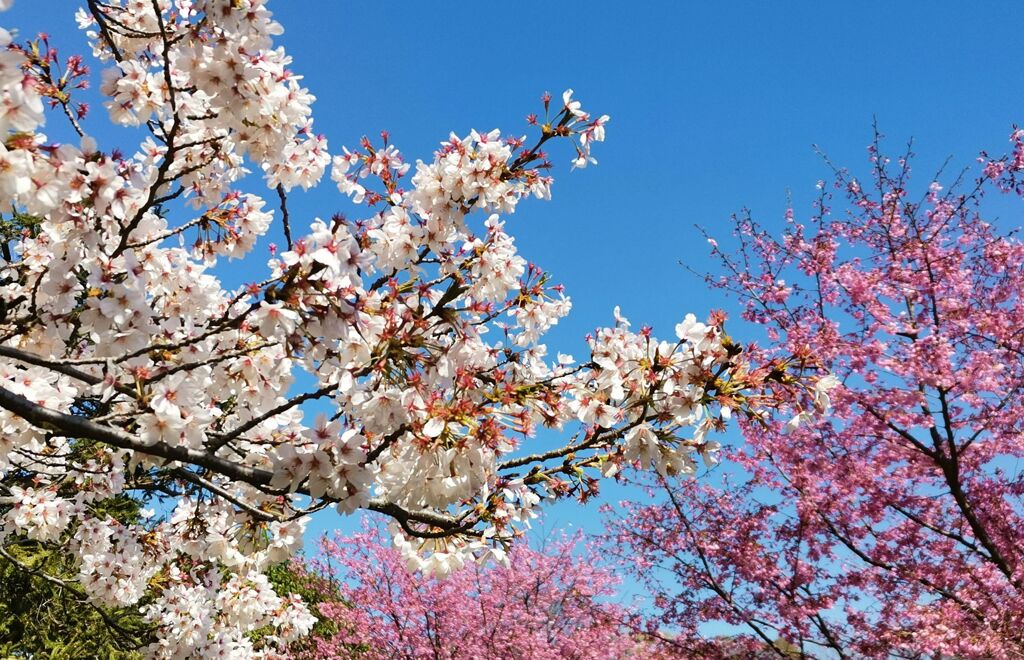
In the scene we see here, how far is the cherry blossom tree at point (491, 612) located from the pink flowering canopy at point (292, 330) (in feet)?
32.2

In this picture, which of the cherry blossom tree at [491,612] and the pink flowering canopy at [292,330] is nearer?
the pink flowering canopy at [292,330]

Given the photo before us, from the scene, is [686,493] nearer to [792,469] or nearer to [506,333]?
[792,469]

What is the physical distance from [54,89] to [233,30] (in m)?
1.13

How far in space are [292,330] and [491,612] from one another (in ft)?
41.2

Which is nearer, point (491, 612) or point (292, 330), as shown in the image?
point (292, 330)

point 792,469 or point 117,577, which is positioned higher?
point 792,469

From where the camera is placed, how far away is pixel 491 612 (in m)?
14.0

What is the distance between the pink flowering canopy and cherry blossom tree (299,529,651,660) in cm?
980

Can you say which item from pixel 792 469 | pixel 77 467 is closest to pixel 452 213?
pixel 77 467

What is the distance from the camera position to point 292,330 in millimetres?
2756

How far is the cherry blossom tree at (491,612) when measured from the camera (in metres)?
13.4

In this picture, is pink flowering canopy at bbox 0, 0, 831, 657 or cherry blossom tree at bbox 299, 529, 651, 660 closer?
pink flowering canopy at bbox 0, 0, 831, 657

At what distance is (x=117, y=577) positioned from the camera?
236 inches

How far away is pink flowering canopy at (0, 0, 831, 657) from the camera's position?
2807 millimetres
